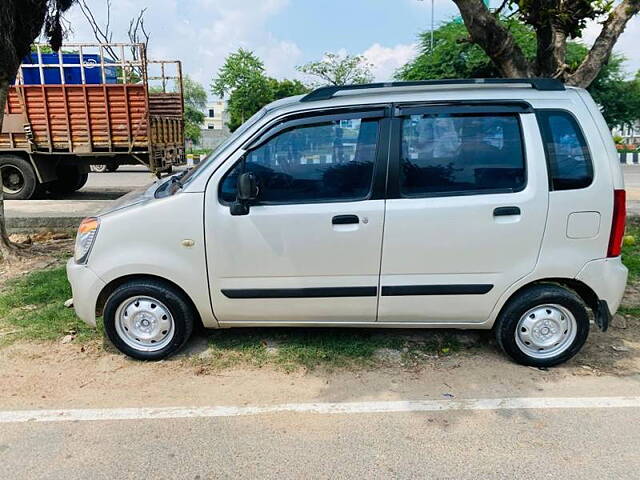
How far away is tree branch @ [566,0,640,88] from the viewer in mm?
6147

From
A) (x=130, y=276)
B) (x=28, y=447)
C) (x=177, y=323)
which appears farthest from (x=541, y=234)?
(x=28, y=447)

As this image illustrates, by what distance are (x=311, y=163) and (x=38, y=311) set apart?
2.98 metres

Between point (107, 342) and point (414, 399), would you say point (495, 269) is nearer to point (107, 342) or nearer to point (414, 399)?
point (414, 399)

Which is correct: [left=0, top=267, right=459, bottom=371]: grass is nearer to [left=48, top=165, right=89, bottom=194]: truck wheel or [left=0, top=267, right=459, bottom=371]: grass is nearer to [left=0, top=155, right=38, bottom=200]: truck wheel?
[left=0, top=155, right=38, bottom=200]: truck wheel

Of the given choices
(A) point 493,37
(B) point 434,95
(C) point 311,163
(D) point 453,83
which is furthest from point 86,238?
(A) point 493,37

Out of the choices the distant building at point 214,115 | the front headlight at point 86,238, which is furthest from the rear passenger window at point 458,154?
the distant building at point 214,115

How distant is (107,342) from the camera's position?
3.95m

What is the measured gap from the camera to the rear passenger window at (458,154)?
3.34 metres

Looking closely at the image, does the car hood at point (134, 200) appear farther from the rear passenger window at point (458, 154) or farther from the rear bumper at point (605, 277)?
the rear bumper at point (605, 277)

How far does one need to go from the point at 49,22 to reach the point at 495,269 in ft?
18.4

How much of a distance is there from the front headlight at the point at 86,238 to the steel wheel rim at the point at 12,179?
841cm

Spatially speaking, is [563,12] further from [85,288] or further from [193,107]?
[193,107]

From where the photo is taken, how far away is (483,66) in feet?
71.7

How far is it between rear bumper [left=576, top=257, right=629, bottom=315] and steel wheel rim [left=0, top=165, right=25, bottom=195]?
10.9m
